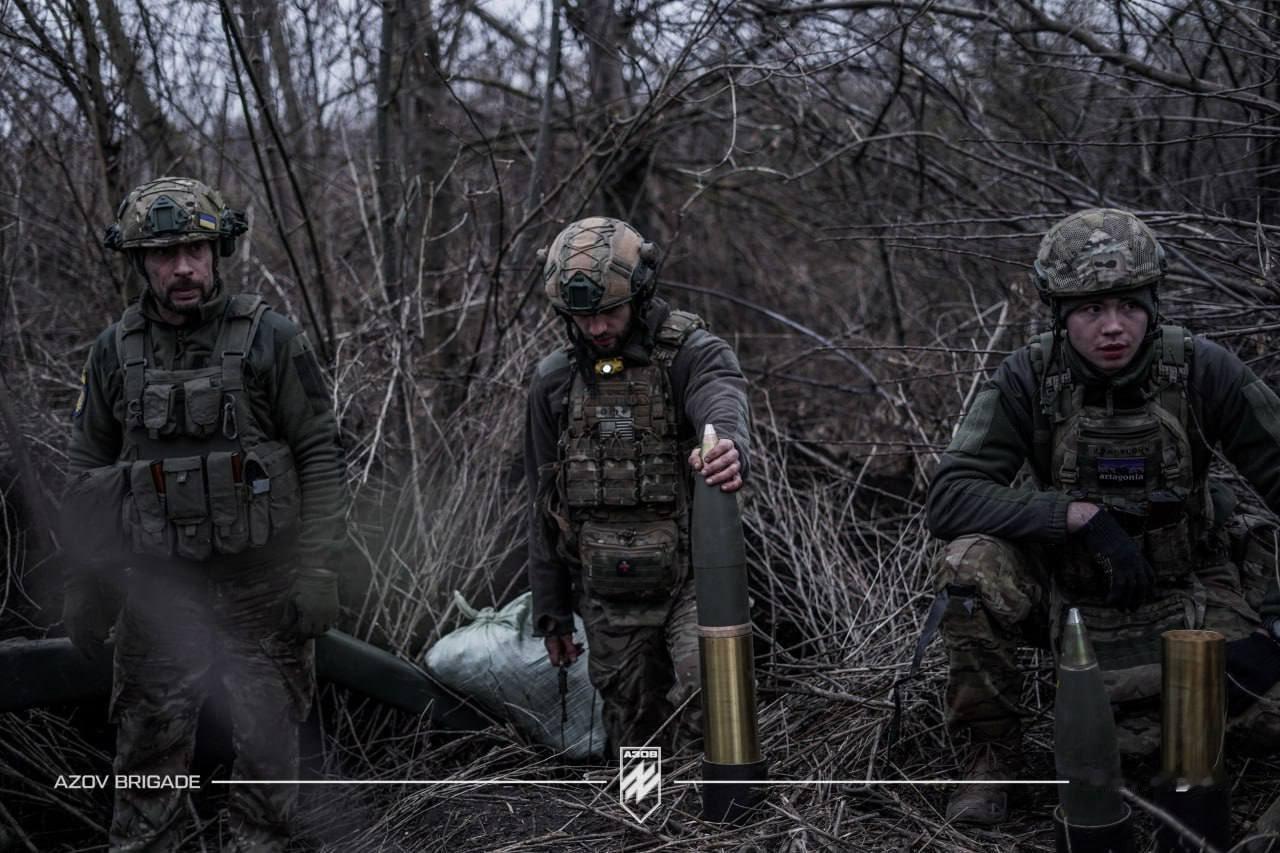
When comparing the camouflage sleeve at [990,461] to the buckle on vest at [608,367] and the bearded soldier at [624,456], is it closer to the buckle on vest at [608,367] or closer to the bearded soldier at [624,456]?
the bearded soldier at [624,456]

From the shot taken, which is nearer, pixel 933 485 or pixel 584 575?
Result: pixel 933 485

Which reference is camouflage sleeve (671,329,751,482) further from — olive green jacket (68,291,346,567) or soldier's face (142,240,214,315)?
soldier's face (142,240,214,315)

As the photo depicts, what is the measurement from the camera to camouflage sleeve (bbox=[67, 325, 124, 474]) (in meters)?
3.98

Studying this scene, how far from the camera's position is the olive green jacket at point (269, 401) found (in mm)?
3949

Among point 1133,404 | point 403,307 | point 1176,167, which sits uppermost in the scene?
point 1176,167

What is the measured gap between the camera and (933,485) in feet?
12.6

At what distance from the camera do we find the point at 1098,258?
3551 mm

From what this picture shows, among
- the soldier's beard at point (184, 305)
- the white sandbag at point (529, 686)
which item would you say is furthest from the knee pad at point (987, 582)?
the soldier's beard at point (184, 305)

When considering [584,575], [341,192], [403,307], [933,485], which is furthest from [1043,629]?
[341,192]

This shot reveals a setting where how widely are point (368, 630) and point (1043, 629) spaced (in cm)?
273

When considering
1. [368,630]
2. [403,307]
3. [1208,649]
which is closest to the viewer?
[1208,649]

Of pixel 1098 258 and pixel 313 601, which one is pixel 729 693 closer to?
pixel 313 601

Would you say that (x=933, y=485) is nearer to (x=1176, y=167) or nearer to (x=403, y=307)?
(x=403, y=307)

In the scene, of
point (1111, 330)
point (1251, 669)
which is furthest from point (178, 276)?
point (1251, 669)
